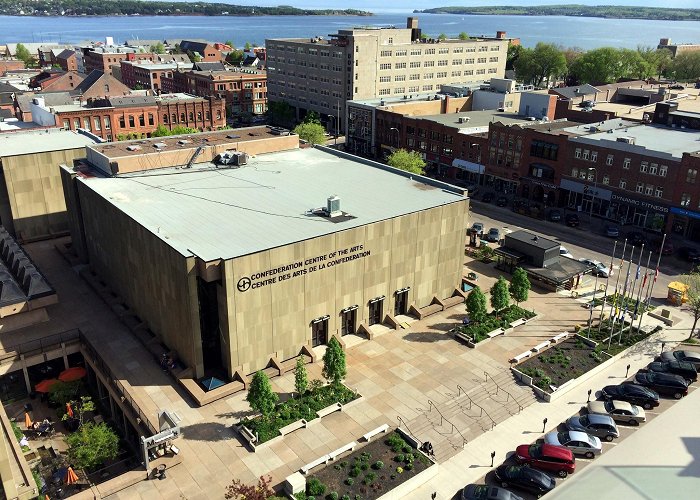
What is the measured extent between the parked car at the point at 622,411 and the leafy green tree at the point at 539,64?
533 ft

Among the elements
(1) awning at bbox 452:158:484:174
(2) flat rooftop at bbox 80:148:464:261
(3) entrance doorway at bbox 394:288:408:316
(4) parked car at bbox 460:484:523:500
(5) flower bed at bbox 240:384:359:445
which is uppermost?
(2) flat rooftop at bbox 80:148:464:261

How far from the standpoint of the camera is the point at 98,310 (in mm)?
51250

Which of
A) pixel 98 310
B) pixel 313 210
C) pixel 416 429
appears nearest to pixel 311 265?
pixel 313 210

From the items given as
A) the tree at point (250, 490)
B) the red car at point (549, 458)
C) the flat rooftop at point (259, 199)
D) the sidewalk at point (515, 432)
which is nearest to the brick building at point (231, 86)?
the flat rooftop at point (259, 199)

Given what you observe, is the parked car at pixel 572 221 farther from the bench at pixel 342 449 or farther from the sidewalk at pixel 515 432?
the bench at pixel 342 449

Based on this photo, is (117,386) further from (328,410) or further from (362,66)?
(362,66)

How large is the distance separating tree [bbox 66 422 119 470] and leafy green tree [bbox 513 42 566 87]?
178 m

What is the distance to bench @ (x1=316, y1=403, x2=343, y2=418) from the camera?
3869 cm

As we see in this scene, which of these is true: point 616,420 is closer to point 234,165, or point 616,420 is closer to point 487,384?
point 487,384

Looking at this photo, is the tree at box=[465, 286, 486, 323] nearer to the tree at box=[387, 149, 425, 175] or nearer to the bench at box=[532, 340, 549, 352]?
the bench at box=[532, 340, 549, 352]

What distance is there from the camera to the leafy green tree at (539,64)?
179750mm

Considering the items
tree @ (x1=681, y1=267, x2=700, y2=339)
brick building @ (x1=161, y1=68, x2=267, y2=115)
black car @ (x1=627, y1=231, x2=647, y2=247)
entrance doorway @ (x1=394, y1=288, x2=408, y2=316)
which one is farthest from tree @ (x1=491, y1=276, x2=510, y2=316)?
brick building @ (x1=161, y1=68, x2=267, y2=115)

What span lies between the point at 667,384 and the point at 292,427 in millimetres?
27578

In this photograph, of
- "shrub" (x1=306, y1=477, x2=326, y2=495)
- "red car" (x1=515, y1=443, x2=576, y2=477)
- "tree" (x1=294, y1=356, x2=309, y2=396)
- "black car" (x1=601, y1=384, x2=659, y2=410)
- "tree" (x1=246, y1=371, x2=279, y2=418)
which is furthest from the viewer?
"black car" (x1=601, y1=384, x2=659, y2=410)
